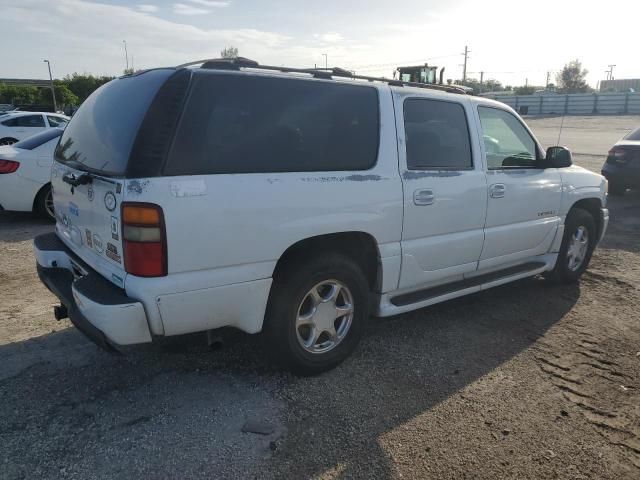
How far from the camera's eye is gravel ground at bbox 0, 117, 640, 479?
2.61m

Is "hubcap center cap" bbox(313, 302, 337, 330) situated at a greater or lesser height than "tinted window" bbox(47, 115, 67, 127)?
lesser

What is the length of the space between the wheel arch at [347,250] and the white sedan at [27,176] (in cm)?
542

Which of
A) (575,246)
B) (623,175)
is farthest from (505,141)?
(623,175)

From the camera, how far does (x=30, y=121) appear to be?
15758 mm

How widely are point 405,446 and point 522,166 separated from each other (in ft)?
9.22

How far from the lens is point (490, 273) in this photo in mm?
4508

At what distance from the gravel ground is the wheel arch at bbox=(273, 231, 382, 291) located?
645mm

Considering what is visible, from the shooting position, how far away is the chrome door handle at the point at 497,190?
4.13m

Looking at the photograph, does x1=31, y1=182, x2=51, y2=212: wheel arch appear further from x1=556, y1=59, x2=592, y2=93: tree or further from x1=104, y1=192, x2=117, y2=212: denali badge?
x1=556, y1=59, x2=592, y2=93: tree

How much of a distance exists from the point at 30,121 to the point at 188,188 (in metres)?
15.9

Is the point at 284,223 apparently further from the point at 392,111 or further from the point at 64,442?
the point at 64,442

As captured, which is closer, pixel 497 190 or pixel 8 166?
pixel 497 190

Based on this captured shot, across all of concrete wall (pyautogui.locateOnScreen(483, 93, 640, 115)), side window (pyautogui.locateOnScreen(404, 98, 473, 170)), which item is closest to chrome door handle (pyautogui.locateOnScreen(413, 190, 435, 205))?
side window (pyautogui.locateOnScreen(404, 98, 473, 170))

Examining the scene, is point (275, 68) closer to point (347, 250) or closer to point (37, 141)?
point (347, 250)
